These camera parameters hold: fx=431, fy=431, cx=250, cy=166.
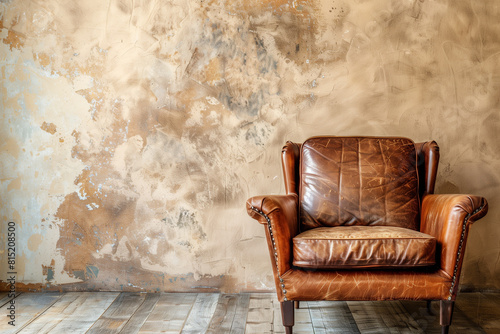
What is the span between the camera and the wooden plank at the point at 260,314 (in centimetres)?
208

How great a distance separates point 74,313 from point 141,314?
36cm

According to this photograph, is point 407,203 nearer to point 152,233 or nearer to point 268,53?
point 268,53

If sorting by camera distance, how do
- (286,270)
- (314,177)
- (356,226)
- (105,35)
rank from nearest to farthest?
(286,270), (356,226), (314,177), (105,35)

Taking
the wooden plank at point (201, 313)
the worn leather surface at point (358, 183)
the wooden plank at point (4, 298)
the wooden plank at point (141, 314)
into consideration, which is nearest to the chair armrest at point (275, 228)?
the worn leather surface at point (358, 183)

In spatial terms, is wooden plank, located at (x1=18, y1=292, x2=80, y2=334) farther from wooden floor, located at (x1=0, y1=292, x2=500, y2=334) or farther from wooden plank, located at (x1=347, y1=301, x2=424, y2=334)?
wooden plank, located at (x1=347, y1=301, x2=424, y2=334)

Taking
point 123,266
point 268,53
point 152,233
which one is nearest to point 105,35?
point 268,53

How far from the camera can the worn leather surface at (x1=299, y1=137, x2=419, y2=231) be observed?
2232 millimetres

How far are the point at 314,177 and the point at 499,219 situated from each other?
4.24 ft

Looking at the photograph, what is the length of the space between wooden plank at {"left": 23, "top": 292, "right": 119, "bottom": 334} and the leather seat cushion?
3.74 ft

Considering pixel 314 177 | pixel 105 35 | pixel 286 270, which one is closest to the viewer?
pixel 286 270

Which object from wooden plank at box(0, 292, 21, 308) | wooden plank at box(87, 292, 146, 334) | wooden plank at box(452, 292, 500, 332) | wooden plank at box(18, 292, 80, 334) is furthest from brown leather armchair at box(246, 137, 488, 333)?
wooden plank at box(0, 292, 21, 308)

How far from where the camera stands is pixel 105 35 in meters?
2.68

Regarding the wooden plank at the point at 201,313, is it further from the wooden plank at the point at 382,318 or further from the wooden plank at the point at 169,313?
the wooden plank at the point at 382,318

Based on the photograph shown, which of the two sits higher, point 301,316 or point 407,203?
point 407,203
